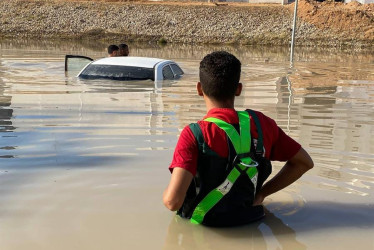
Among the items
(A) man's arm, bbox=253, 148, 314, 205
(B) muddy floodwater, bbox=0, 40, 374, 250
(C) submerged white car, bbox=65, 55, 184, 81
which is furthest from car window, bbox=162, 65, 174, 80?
(A) man's arm, bbox=253, 148, 314, 205

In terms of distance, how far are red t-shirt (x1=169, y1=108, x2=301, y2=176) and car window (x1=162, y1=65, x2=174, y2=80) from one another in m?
9.36

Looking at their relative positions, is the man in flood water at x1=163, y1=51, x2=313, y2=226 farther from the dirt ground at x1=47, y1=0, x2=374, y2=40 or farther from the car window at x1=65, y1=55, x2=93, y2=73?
the dirt ground at x1=47, y1=0, x2=374, y2=40

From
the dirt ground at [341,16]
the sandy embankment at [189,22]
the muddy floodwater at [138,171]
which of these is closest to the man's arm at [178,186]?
the muddy floodwater at [138,171]

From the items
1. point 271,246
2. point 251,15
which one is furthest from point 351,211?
point 251,15

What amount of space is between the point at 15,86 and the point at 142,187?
8.69 meters

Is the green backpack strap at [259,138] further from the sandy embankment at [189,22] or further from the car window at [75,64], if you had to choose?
the sandy embankment at [189,22]

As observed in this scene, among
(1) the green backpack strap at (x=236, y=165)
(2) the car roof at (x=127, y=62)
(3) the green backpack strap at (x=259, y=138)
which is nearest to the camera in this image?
(1) the green backpack strap at (x=236, y=165)

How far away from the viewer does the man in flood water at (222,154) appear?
11.8 feet

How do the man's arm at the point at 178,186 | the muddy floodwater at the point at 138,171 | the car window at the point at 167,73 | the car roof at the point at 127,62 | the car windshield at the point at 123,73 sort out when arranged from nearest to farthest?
the man's arm at the point at 178,186 < the muddy floodwater at the point at 138,171 < the car windshield at the point at 123,73 < the car roof at the point at 127,62 < the car window at the point at 167,73

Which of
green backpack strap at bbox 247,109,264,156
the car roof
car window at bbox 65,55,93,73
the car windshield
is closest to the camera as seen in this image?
green backpack strap at bbox 247,109,264,156

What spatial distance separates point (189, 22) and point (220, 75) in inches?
1656

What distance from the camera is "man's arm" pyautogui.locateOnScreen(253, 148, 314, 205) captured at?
4043mm

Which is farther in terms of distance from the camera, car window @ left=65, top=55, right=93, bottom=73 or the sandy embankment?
the sandy embankment

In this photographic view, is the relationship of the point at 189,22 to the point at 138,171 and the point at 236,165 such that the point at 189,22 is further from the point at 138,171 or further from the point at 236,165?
the point at 236,165
